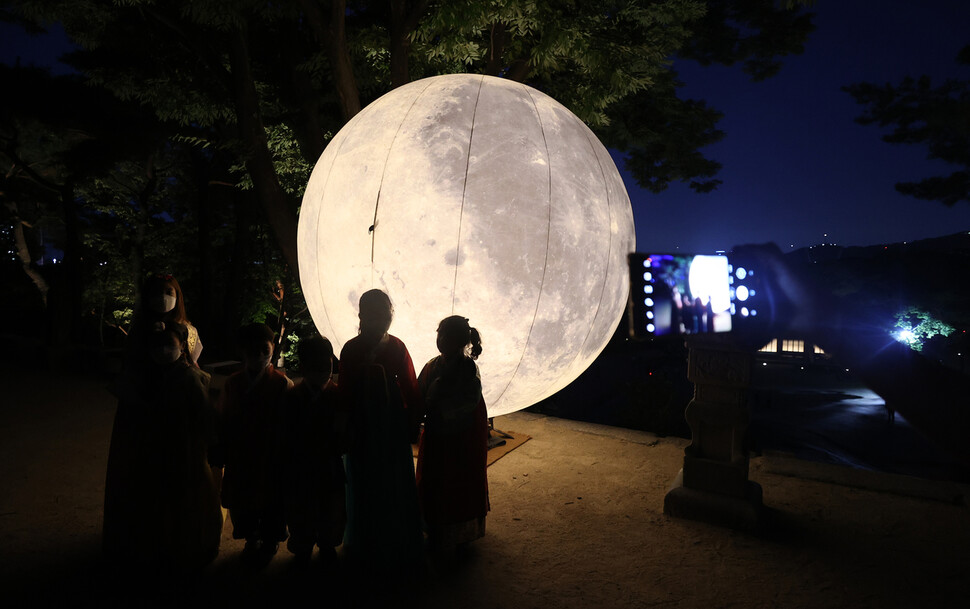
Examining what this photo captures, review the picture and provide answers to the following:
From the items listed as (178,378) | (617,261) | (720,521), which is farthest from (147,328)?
(720,521)

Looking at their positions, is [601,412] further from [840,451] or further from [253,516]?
[253,516]

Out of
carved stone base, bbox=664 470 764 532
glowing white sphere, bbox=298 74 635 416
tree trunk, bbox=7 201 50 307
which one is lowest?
carved stone base, bbox=664 470 764 532

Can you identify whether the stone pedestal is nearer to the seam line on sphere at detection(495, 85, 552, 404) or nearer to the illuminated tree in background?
the seam line on sphere at detection(495, 85, 552, 404)

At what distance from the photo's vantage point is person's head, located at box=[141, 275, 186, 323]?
3301 millimetres

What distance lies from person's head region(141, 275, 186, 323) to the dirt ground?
1.66 meters

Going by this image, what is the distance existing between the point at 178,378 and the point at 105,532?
1091mm

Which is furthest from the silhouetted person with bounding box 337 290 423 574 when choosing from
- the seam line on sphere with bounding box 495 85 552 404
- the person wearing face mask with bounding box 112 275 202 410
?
the person wearing face mask with bounding box 112 275 202 410

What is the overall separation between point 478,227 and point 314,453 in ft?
5.73

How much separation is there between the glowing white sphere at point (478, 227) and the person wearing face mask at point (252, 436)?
30.1 inches

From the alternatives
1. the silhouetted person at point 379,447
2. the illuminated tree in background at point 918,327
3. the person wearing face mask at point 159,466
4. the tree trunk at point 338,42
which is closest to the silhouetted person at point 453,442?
the silhouetted person at point 379,447

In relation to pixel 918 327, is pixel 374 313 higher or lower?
lower

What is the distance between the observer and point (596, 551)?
367cm

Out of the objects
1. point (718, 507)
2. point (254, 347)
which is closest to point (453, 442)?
point (254, 347)

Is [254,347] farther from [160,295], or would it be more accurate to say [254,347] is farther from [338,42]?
[338,42]
